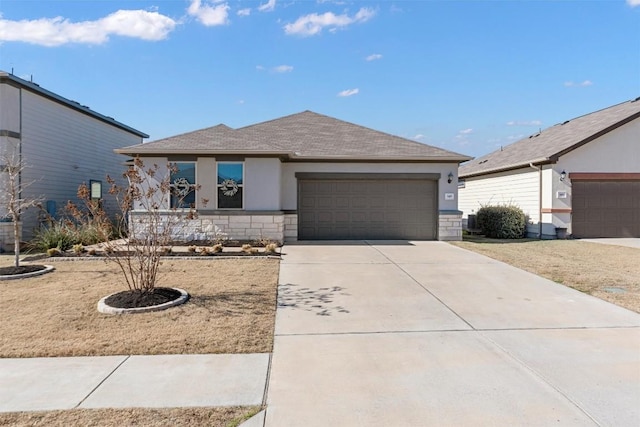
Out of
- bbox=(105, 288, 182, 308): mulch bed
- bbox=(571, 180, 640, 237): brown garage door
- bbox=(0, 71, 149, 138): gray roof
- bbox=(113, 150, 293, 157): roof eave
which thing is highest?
bbox=(0, 71, 149, 138): gray roof

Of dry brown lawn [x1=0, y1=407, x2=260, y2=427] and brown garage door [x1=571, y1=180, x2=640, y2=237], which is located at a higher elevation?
brown garage door [x1=571, y1=180, x2=640, y2=237]

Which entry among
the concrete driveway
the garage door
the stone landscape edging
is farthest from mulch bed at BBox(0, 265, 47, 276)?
the garage door

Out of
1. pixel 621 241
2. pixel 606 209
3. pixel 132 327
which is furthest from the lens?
pixel 606 209

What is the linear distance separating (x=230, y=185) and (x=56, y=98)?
23.1ft

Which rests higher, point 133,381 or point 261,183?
point 261,183

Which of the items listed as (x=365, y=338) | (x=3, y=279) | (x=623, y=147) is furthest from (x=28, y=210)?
(x=623, y=147)

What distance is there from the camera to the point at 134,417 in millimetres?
2951

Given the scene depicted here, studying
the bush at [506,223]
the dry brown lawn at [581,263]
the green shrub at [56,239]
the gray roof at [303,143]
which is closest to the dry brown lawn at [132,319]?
the green shrub at [56,239]

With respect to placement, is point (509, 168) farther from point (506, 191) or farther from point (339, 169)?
point (339, 169)

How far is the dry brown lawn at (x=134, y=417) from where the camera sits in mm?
2871

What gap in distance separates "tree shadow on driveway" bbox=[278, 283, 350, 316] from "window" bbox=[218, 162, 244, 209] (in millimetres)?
6112

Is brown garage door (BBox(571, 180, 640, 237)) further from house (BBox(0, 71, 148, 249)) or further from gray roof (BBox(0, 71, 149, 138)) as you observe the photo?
gray roof (BBox(0, 71, 149, 138))

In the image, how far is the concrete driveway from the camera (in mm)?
3094

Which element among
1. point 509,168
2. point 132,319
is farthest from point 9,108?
point 509,168
